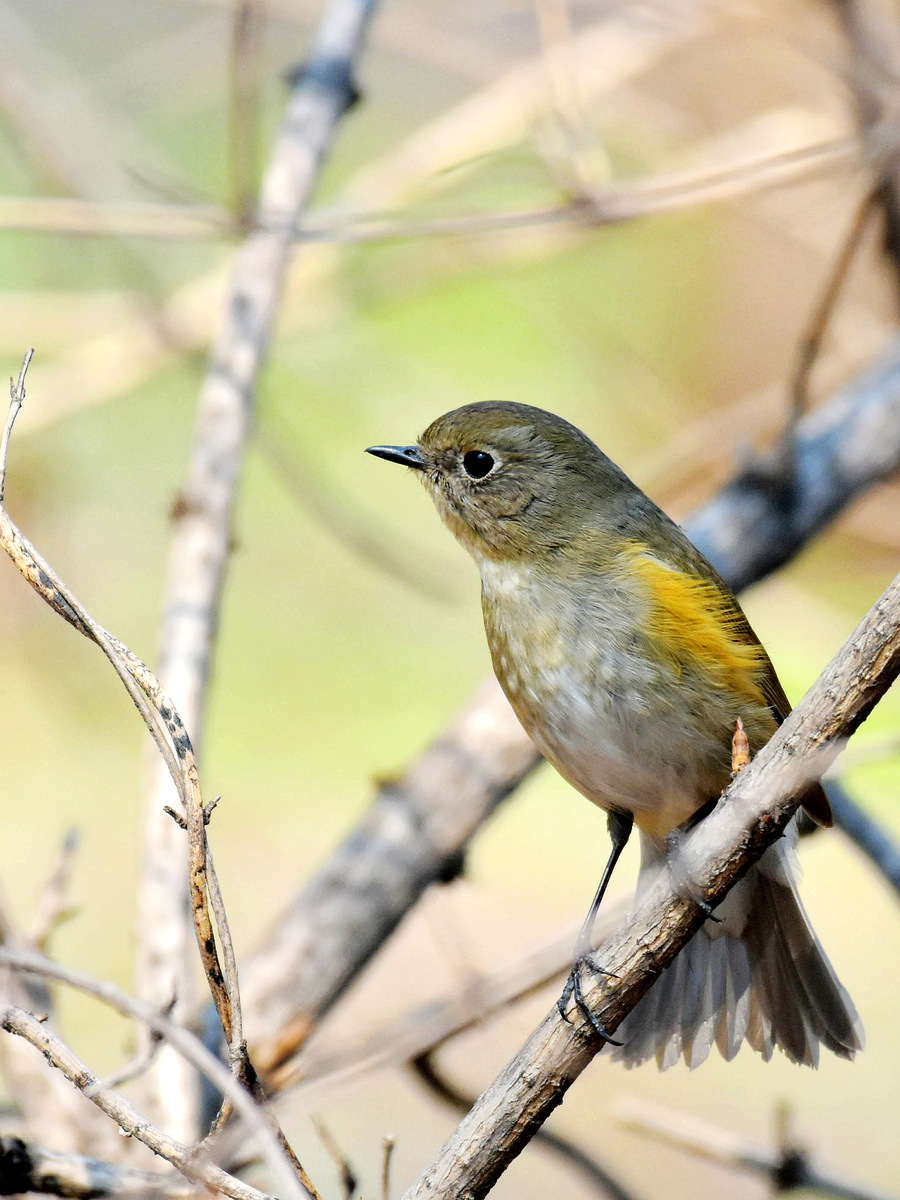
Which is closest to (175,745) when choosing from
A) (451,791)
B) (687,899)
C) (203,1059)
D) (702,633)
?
(203,1059)

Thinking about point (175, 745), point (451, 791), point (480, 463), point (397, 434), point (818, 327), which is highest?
point (397, 434)

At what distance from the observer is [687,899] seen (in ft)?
4.89

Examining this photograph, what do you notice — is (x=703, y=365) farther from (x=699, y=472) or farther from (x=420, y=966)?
(x=420, y=966)

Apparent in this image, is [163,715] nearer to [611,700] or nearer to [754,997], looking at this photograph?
[611,700]

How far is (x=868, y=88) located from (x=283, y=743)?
135 inches

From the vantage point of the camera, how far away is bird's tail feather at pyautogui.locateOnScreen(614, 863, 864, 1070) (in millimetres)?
2244

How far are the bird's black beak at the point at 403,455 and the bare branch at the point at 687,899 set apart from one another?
1.31 meters

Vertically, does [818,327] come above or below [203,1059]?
above

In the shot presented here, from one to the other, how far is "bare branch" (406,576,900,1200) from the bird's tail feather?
30.5 inches

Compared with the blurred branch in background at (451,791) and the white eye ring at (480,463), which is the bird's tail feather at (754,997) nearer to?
the blurred branch in background at (451,791)

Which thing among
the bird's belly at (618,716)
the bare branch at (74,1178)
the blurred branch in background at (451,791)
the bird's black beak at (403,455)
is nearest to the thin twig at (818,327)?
the blurred branch in background at (451,791)

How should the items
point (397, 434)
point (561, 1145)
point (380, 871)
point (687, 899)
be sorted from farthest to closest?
point (397, 434), point (380, 871), point (561, 1145), point (687, 899)

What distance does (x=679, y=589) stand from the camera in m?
2.21

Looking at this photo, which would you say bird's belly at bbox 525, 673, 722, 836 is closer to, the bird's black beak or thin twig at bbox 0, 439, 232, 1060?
the bird's black beak
